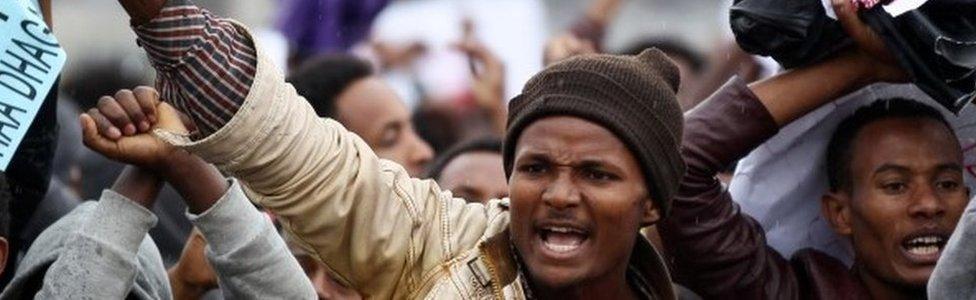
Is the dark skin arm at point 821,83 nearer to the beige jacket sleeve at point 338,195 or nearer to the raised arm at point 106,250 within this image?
the beige jacket sleeve at point 338,195

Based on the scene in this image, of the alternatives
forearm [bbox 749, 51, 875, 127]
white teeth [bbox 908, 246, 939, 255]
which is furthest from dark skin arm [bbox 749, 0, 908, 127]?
white teeth [bbox 908, 246, 939, 255]

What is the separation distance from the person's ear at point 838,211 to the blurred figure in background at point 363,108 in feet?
7.58

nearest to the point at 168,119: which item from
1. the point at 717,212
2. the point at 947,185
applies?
the point at 717,212

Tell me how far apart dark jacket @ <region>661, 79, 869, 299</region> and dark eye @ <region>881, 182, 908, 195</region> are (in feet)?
1.10

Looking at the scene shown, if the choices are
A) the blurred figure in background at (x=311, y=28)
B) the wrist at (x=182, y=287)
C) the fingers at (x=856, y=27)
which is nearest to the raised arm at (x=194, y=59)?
the fingers at (x=856, y=27)

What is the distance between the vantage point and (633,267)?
6379mm

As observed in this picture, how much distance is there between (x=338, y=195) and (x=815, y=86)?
4.22 ft

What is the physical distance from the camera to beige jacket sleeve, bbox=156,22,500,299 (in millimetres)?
5785

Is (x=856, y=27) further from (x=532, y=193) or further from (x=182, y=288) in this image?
(x=182, y=288)

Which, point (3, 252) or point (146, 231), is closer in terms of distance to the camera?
point (146, 231)

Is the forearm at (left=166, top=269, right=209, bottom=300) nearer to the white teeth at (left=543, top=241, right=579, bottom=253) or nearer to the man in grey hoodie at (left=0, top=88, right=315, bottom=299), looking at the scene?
the man in grey hoodie at (left=0, top=88, right=315, bottom=299)

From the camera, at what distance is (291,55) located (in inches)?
423

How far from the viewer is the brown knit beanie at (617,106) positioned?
607cm

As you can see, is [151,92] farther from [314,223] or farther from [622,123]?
[622,123]
